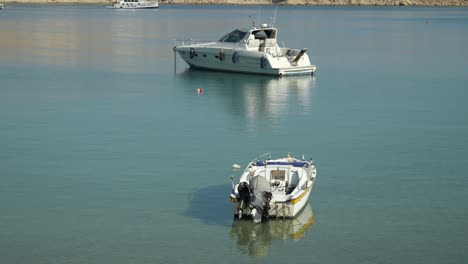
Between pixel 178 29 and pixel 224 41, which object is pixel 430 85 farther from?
pixel 178 29

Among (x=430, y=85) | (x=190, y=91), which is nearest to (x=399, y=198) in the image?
(x=190, y=91)

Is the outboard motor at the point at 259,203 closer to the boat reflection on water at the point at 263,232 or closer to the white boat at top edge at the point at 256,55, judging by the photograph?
the boat reflection on water at the point at 263,232

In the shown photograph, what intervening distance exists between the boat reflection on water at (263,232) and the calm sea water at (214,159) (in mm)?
53

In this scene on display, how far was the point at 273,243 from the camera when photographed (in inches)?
901

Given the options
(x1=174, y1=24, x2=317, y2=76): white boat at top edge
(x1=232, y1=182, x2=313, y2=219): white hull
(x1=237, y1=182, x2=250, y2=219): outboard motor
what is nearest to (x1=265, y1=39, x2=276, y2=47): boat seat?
(x1=174, y1=24, x2=317, y2=76): white boat at top edge

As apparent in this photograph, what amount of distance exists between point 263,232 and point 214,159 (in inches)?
353

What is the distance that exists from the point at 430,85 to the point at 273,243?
34.9 metres

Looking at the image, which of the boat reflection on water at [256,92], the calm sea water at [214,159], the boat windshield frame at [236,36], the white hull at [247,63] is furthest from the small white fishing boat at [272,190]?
the boat windshield frame at [236,36]

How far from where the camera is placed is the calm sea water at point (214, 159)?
22.9m

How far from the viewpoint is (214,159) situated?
32094mm

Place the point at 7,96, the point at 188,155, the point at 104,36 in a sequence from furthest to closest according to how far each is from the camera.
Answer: the point at 104,36 < the point at 7,96 < the point at 188,155

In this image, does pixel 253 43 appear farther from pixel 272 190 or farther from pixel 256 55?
pixel 272 190

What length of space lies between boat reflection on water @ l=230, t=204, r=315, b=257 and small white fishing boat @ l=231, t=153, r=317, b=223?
193mm

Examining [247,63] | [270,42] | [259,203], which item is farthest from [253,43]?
[259,203]
